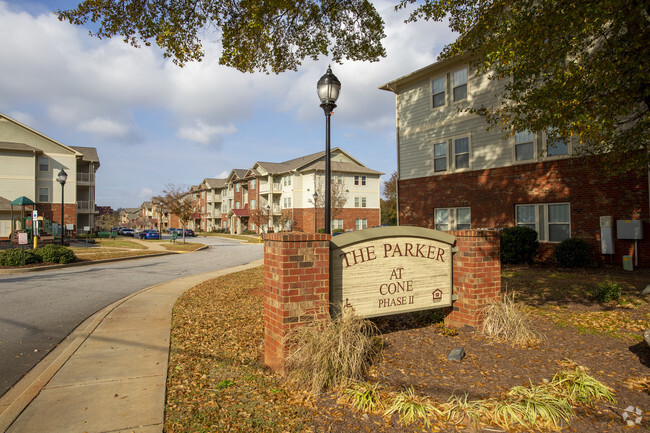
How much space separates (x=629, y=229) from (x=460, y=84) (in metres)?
8.88

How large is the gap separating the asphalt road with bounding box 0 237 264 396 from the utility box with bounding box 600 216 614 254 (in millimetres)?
14774

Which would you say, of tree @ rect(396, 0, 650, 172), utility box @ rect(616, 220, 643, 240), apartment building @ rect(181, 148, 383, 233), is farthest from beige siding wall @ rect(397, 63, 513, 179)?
apartment building @ rect(181, 148, 383, 233)

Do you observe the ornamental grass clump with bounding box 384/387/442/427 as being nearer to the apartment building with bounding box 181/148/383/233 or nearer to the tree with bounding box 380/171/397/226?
the apartment building with bounding box 181/148/383/233

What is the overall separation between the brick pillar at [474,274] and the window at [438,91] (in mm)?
13733

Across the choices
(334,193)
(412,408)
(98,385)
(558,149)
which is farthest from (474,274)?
(334,193)

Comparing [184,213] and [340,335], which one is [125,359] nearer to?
[340,335]

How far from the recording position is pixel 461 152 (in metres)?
17.3

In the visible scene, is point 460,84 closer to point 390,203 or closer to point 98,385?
point 98,385

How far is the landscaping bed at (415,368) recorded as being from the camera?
3438 mm

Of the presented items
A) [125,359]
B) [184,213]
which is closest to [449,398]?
[125,359]

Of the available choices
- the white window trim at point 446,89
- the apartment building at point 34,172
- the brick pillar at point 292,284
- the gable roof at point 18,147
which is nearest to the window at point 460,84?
the white window trim at point 446,89

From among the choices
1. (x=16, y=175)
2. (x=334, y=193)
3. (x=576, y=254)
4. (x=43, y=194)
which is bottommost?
(x=576, y=254)

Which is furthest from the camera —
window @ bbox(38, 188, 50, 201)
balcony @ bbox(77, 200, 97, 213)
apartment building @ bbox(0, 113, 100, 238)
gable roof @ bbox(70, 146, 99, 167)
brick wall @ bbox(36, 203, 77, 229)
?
gable roof @ bbox(70, 146, 99, 167)

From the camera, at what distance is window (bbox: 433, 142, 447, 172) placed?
58.8 feet
